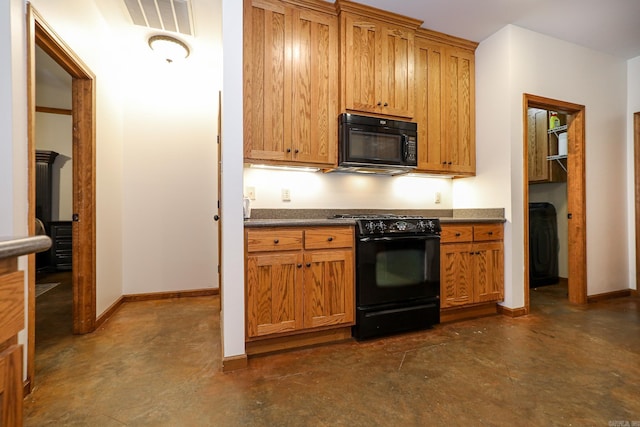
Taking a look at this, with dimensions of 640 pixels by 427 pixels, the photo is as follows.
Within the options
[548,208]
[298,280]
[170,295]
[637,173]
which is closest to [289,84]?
[298,280]

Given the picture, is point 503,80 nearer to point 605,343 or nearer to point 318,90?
point 318,90

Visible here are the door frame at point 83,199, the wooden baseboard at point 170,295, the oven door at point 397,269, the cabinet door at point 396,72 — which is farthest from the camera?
the wooden baseboard at point 170,295

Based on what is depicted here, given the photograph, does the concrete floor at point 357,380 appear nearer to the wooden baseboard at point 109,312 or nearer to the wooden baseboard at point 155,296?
the wooden baseboard at point 109,312

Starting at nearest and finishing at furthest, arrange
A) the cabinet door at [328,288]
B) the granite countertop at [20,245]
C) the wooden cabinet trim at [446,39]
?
the granite countertop at [20,245]
the cabinet door at [328,288]
the wooden cabinet trim at [446,39]


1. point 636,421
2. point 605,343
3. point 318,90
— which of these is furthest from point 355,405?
point 318,90

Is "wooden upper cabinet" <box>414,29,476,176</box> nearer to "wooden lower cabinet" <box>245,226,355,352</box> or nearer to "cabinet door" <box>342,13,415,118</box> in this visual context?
"cabinet door" <box>342,13,415,118</box>

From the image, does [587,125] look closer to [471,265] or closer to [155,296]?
[471,265]

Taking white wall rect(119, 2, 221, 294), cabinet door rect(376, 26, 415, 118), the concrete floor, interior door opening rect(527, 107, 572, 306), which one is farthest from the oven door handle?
interior door opening rect(527, 107, 572, 306)

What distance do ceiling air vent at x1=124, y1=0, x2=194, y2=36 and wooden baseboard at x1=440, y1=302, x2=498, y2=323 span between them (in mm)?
3318

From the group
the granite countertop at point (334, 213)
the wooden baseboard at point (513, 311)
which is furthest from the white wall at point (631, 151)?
the granite countertop at point (334, 213)

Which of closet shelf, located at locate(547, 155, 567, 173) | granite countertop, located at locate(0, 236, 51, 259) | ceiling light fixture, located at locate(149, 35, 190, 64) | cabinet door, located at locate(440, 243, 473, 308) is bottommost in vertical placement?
cabinet door, located at locate(440, 243, 473, 308)

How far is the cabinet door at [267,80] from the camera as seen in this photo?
2227 mm

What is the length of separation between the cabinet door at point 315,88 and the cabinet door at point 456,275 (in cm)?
128

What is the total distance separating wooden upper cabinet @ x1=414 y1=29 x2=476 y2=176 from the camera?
9.25ft
